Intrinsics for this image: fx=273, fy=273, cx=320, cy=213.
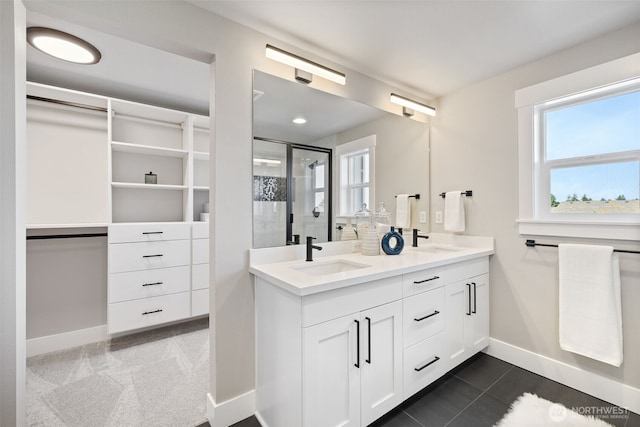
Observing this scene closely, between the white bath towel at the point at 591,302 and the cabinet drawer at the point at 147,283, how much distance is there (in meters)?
3.27

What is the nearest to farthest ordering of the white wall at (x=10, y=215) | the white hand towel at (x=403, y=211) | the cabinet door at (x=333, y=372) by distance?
the white wall at (x=10, y=215)
the cabinet door at (x=333, y=372)
the white hand towel at (x=403, y=211)

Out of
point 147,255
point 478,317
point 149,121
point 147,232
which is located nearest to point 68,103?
point 149,121

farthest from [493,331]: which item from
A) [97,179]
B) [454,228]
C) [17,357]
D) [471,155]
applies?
[97,179]

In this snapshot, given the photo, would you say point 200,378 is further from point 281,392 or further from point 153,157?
point 153,157

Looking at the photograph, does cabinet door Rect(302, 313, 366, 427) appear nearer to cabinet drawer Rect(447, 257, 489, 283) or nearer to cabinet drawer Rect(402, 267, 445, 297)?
cabinet drawer Rect(402, 267, 445, 297)

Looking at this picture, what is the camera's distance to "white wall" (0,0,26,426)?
111cm

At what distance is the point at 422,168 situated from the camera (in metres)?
2.76

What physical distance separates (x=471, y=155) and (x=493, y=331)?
1.57m

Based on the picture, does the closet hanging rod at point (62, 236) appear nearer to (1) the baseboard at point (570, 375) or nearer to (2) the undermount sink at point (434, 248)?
(2) the undermount sink at point (434, 248)

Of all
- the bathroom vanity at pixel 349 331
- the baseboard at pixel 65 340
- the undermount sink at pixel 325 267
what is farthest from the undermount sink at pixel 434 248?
the baseboard at pixel 65 340

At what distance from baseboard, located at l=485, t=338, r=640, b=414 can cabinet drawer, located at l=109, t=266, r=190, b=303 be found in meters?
2.99

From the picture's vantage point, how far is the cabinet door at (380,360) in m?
1.45
